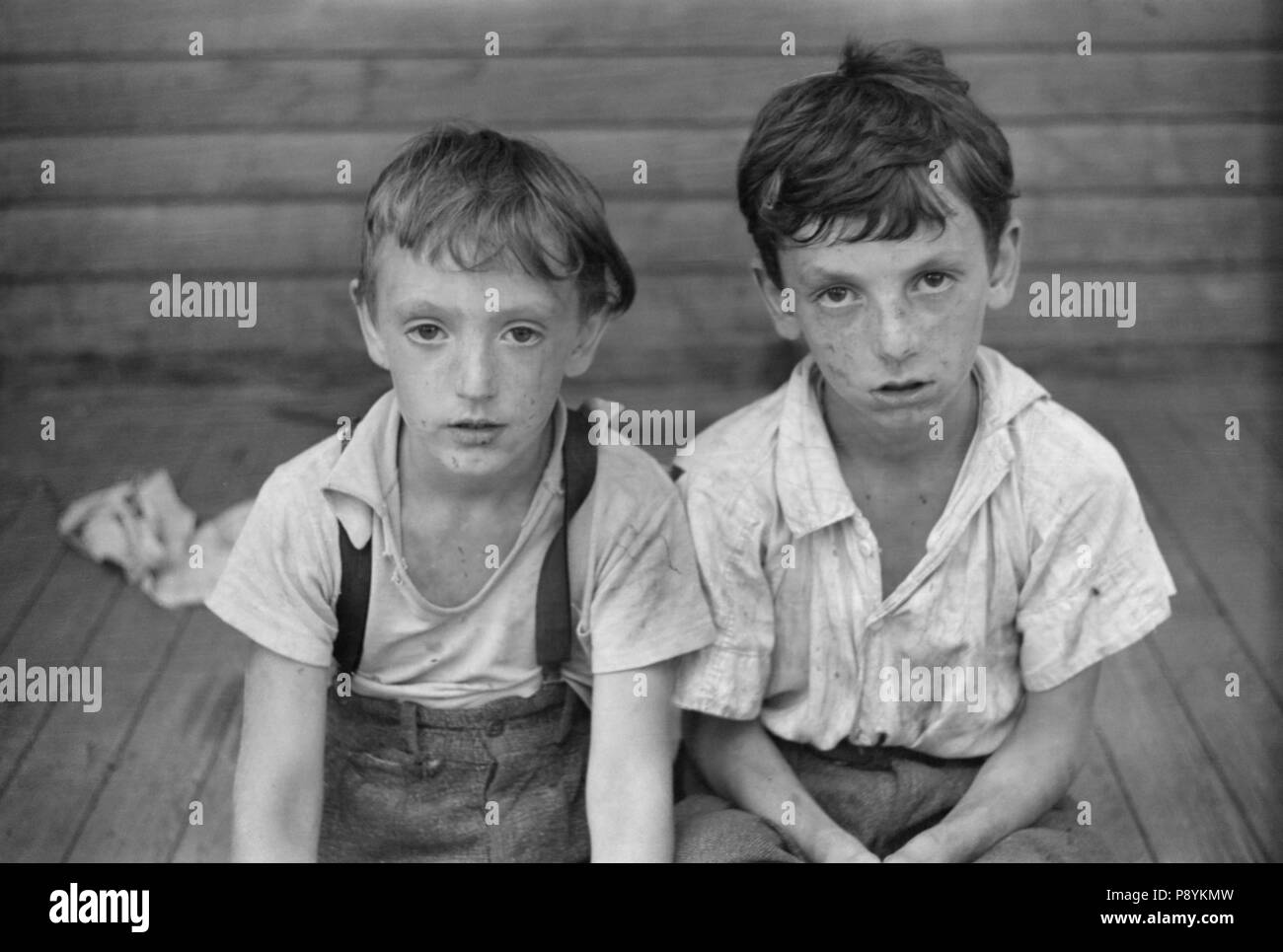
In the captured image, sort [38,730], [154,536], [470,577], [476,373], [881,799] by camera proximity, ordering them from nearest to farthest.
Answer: [476,373]
[470,577]
[881,799]
[38,730]
[154,536]

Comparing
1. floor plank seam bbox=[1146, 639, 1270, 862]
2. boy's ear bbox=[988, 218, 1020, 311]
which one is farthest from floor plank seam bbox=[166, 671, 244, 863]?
floor plank seam bbox=[1146, 639, 1270, 862]

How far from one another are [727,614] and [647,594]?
12 centimetres

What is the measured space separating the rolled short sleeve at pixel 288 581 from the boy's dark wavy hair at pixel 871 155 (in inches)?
25.1

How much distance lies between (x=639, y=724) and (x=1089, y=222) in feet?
3.08

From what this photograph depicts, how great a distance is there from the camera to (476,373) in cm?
217

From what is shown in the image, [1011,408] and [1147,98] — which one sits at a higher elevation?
[1147,98]

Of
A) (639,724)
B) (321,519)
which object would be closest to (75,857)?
(321,519)

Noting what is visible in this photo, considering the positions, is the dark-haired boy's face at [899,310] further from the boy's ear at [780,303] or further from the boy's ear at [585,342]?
the boy's ear at [585,342]

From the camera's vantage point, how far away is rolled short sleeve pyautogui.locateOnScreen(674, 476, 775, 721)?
7.61 ft

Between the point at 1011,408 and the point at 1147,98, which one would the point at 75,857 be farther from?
the point at 1147,98

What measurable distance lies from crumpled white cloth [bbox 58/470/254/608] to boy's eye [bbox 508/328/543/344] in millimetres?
523

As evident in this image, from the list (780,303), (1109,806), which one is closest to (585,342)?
(780,303)

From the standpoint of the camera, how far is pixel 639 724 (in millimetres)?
2234

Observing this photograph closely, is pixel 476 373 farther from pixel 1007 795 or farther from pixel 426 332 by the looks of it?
pixel 1007 795
